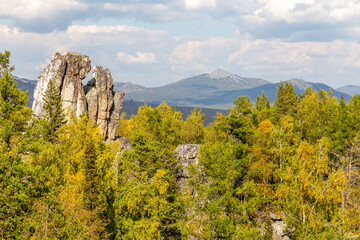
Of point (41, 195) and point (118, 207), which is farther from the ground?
point (41, 195)

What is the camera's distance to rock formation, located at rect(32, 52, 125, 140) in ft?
223

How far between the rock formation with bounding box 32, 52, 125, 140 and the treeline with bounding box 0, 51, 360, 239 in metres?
14.5

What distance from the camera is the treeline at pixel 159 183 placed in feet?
87.4

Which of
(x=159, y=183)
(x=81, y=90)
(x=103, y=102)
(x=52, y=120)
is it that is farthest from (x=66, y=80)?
(x=159, y=183)

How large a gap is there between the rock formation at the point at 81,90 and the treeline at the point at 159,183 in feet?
47.5

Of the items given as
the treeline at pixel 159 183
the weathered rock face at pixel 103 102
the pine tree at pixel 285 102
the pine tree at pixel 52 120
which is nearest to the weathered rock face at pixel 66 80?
the weathered rock face at pixel 103 102

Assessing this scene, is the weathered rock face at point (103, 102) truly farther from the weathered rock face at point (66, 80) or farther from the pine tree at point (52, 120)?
the pine tree at point (52, 120)

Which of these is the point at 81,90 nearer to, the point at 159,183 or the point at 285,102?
the point at 159,183

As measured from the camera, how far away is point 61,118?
5200 centimetres

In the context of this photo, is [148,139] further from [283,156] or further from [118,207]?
[283,156]

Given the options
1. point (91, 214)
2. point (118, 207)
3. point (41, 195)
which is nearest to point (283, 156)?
point (118, 207)

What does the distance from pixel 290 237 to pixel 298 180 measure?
945cm

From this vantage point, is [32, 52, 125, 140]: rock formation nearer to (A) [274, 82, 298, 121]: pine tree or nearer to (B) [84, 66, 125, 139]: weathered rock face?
(B) [84, 66, 125, 139]: weathered rock face

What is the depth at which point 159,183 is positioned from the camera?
34375mm
